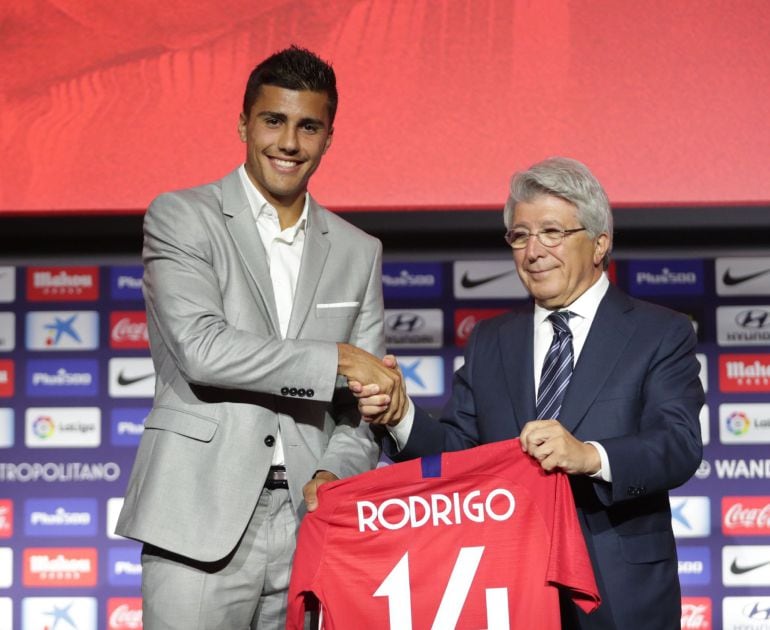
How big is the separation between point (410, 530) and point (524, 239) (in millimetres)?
690

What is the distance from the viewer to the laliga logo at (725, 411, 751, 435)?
398 cm

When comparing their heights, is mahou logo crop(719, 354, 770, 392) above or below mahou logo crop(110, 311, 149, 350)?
below

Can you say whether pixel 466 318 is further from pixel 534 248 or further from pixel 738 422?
pixel 534 248

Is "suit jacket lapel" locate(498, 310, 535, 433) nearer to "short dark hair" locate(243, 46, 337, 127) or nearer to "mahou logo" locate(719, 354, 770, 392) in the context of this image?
"short dark hair" locate(243, 46, 337, 127)

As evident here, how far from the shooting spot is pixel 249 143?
232 cm

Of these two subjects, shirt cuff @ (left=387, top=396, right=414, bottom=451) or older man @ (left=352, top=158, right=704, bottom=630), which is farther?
shirt cuff @ (left=387, top=396, right=414, bottom=451)

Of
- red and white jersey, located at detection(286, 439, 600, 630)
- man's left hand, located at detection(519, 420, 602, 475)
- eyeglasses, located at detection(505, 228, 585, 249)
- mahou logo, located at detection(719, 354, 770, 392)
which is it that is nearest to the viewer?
man's left hand, located at detection(519, 420, 602, 475)

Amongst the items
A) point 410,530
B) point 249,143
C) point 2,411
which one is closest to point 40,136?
point 2,411

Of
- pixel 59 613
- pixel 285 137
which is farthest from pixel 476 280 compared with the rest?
pixel 59 613

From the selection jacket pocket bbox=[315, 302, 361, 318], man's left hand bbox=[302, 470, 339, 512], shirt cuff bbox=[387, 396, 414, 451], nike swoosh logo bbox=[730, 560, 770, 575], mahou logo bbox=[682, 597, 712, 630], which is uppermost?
jacket pocket bbox=[315, 302, 361, 318]

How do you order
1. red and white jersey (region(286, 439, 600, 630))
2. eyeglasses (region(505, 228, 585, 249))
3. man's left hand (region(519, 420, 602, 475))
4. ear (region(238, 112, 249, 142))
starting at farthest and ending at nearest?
ear (region(238, 112, 249, 142)), eyeglasses (region(505, 228, 585, 249)), red and white jersey (region(286, 439, 600, 630)), man's left hand (region(519, 420, 602, 475))

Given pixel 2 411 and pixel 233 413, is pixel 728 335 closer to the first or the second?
pixel 233 413

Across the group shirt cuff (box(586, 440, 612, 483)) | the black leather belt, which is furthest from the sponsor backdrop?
shirt cuff (box(586, 440, 612, 483))

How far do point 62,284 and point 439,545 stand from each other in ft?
7.87
